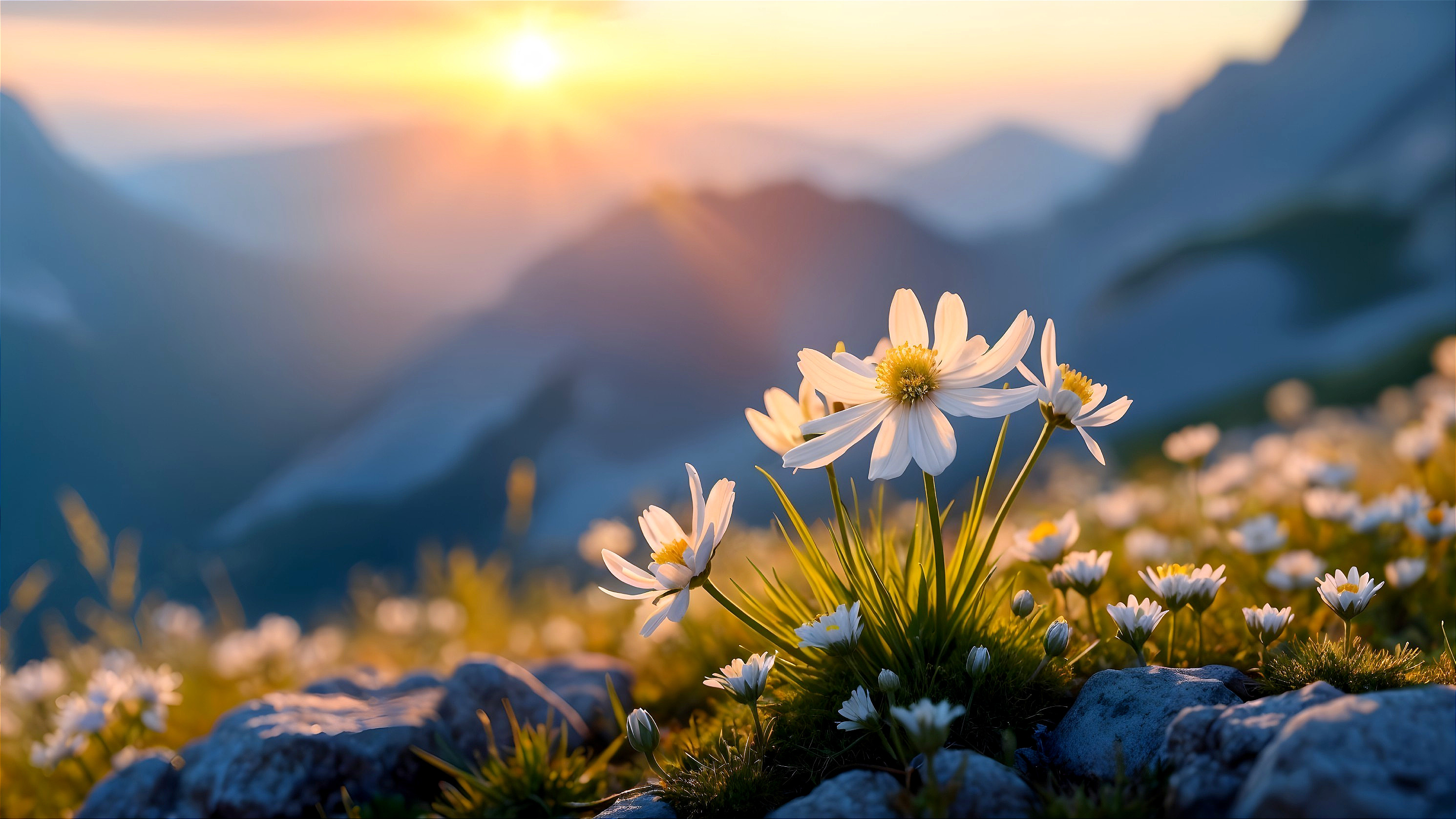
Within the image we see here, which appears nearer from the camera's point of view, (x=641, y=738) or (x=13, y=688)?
(x=641, y=738)

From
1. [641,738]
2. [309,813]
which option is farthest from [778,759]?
[309,813]

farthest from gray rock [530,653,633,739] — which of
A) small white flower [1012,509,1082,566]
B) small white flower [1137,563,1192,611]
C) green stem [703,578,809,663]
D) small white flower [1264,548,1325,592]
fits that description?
small white flower [1264,548,1325,592]

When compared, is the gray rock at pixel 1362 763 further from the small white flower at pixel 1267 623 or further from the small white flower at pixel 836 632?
the small white flower at pixel 836 632

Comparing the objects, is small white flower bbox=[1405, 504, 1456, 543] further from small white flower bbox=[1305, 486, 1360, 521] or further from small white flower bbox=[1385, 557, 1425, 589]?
small white flower bbox=[1305, 486, 1360, 521]

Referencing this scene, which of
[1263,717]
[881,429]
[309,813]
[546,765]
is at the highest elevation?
[881,429]

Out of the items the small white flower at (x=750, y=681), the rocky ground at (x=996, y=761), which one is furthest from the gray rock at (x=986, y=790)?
the small white flower at (x=750, y=681)

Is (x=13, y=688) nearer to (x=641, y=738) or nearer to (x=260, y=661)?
(x=260, y=661)
